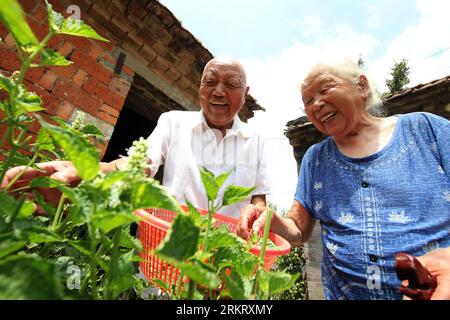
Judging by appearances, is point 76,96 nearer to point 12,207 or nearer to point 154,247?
point 154,247

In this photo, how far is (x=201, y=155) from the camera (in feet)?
6.23

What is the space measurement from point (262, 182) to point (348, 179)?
572 mm

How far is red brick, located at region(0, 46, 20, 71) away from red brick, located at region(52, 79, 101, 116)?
364mm

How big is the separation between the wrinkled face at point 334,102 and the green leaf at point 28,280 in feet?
5.07

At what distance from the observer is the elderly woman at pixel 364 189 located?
47.1 inches

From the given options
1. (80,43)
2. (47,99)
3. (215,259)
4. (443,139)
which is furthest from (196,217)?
(80,43)

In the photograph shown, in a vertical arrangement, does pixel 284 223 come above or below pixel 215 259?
above

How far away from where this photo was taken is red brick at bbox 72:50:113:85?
2902 mm

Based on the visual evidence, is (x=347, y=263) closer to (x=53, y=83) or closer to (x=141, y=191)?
(x=141, y=191)

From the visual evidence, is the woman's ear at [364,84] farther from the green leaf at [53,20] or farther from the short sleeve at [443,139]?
the green leaf at [53,20]

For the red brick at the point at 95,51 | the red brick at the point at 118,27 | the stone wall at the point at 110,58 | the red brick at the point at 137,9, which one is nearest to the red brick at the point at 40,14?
the stone wall at the point at 110,58

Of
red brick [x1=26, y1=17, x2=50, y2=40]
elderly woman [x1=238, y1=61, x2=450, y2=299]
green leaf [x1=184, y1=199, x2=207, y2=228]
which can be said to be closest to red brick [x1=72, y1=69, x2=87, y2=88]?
red brick [x1=26, y1=17, x2=50, y2=40]

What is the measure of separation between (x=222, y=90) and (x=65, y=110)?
1.82 m

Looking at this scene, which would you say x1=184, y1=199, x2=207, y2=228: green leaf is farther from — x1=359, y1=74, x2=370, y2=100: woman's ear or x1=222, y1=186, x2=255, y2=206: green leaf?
x1=359, y1=74, x2=370, y2=100: woman's ear
